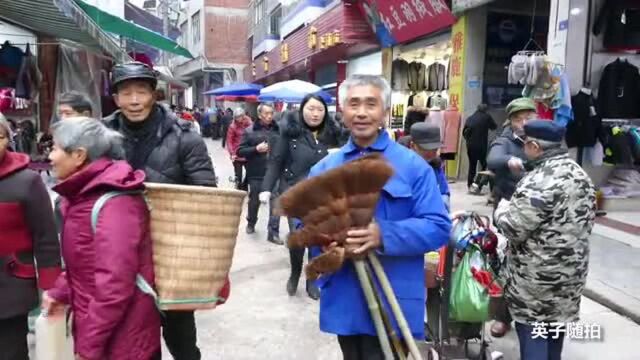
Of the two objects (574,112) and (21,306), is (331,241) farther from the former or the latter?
(574,112)

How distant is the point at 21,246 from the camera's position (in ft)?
8.95

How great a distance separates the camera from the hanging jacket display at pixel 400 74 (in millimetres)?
15836

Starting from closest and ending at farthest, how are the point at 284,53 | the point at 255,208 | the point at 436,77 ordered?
the point at 255,208 → the point at 436,77 → the point at 284,53

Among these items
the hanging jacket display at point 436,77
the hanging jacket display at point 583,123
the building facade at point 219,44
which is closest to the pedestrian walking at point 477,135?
the hanging jacket display at point 583,123

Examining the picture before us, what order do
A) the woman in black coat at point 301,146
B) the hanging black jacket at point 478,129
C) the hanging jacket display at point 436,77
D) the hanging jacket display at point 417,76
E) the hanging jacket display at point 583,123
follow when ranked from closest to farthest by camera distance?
the woman in black coat at point 301,146 < the hanging jacket display at point 583,123 < the hanging black jacket at point 478,129 < the hanging jacket display at point 436,77 < the hanging jacket display at point 417,76

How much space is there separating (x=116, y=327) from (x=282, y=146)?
11.6 ft

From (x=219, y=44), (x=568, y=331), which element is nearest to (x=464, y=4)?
(x=568, y=331)

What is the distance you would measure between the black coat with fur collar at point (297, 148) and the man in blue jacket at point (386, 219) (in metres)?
3.01

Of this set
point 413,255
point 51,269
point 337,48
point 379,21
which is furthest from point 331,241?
point 337,48

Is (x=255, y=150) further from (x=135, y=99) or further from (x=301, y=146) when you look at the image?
(x=135, y=99)

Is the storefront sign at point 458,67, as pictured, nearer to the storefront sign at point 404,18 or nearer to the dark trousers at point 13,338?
the storefront sign at point 404,18

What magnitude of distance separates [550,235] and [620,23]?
22.5 ft

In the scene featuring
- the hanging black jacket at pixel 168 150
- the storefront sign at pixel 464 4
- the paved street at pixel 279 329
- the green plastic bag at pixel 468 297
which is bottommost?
the paved street at pixel 279 329

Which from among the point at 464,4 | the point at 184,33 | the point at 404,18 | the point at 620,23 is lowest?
the point at 620,23
